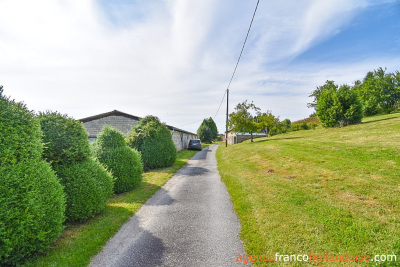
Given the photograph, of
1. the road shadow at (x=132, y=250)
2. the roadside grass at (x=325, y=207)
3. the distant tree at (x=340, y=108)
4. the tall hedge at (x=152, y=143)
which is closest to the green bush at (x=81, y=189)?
the road shadow at (x=132, y=250)

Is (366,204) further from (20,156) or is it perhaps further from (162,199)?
(20,156)

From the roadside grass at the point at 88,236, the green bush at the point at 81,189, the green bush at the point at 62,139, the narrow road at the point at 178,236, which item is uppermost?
the green bush at the point at 62,139

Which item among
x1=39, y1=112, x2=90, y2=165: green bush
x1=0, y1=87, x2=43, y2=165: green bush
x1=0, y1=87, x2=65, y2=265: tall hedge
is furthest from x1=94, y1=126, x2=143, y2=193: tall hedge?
x1=0, y1=87, x2=43, y2=165: green bush

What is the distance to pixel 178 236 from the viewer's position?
4.38 metres

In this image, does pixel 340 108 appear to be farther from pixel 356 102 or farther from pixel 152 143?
pixel 152 143

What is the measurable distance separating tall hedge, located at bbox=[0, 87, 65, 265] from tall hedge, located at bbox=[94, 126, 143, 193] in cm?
435

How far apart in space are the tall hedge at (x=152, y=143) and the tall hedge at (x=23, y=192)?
9528mm

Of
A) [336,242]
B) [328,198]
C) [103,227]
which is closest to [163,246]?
[103,227]

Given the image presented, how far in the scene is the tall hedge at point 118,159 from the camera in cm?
821

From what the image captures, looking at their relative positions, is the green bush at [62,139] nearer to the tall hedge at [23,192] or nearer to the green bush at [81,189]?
the green bush at [81,189]

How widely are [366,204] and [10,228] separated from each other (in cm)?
813

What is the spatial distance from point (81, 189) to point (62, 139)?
149cm

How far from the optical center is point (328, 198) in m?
5.82

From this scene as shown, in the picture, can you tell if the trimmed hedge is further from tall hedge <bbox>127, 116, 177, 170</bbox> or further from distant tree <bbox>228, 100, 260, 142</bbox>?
distant tree <bbox>228, 100, 260, 142</bbox>
